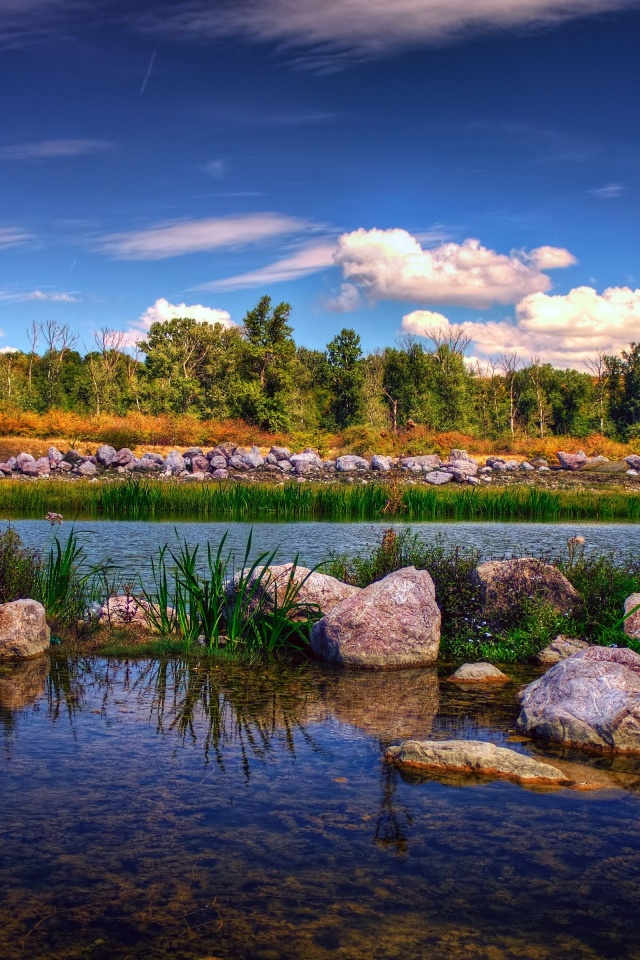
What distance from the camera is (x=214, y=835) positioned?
14.5ft

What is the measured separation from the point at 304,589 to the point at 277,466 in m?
40.4

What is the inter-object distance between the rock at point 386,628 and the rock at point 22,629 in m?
2.91

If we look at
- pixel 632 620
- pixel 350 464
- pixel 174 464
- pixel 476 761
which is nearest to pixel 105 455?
pixel 174 464

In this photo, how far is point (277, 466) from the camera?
164ft

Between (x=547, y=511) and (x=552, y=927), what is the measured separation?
79.9 feet

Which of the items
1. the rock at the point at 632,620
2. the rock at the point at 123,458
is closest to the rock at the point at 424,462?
the rock at the point at 123,458

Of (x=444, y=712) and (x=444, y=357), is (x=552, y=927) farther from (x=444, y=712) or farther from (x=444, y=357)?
(x=444, y=357)

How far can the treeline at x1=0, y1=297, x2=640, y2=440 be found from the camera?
208ft

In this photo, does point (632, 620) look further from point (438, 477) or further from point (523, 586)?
point (438, 477)

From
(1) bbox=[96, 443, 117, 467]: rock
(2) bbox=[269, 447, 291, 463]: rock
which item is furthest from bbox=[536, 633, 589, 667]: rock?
(2) bbox=[269, 447, 291, 463]: rock

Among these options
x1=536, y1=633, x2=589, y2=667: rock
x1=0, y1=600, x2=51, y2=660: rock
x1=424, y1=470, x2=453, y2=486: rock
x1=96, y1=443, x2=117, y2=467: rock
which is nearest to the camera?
x1=0, y1=600, x2=51, y2=660: rock

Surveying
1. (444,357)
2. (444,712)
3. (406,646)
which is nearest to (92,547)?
(406,646)

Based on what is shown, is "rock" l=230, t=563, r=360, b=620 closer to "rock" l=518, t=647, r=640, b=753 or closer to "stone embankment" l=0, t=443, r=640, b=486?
"rock" l=518, t=647, r=640, b=753

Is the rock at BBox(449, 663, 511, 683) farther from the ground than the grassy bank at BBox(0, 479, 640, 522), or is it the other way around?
the grassy bank at BBox(0, 479, 640, 522)
